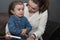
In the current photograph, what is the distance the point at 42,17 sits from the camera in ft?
3.13

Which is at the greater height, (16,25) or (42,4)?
(42,4)

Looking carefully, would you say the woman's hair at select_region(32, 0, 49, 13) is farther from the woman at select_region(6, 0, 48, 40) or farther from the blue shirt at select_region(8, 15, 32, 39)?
the blue shirt at select_region(8, 15, 32, 39)

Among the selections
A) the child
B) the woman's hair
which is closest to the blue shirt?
the child

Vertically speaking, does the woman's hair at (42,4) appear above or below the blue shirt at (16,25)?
above

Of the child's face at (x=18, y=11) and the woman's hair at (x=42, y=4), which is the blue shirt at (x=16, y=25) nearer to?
the child's face at (x=18, y=11)

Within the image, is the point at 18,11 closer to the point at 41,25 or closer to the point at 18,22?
the point at 18,22

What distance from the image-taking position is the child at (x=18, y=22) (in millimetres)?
896

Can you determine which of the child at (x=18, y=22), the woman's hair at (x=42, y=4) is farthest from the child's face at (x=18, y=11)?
the woman's hair at (x=42, y=4)

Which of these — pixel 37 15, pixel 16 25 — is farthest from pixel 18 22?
pixel 37 15

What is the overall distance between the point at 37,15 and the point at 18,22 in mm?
125

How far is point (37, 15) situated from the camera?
958 millimetres

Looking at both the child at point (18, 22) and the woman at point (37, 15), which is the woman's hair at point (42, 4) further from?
the child at point (18, 22)

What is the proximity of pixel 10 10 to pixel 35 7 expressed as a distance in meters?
0.14

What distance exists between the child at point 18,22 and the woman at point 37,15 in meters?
0.04
